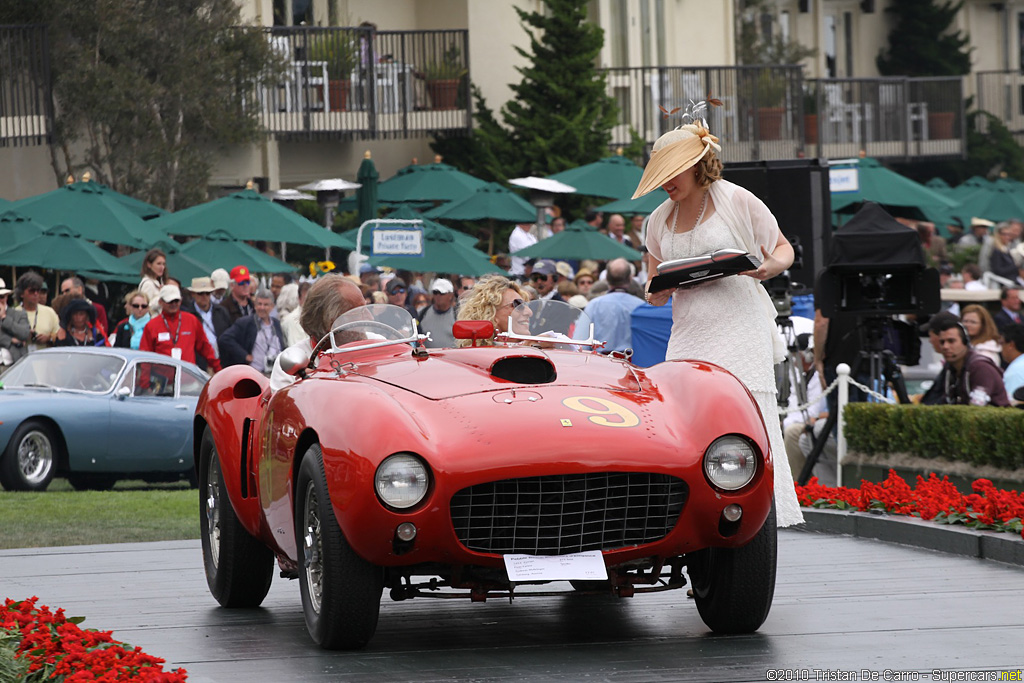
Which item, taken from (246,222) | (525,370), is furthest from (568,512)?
(246,222)

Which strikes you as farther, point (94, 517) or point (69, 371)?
point (69, 371)

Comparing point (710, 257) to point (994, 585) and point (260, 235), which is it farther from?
point (260, 235)

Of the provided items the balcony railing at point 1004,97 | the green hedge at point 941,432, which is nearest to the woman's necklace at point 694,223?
the green hedge at point 941,432

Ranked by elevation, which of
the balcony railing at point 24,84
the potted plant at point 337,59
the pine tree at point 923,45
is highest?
the pine tree at point 923,45

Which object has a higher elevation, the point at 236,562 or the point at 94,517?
the point at 236,562

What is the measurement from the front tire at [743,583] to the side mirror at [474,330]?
127 centimetres

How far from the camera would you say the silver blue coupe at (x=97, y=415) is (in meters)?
16.5

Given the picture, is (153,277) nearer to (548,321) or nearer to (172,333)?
(172,333)

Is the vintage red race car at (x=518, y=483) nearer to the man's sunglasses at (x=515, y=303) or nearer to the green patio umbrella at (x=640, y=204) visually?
the man's sunglasses at (x=515, y=303)

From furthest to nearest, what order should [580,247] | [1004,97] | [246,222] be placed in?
1. [1004,97]
2. [580,247]
3. [246,222]

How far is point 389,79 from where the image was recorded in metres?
35.2

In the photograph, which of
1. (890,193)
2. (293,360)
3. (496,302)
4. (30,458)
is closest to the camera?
(293,360)

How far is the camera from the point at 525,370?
6.64 m

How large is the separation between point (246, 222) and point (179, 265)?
5.20 ft
